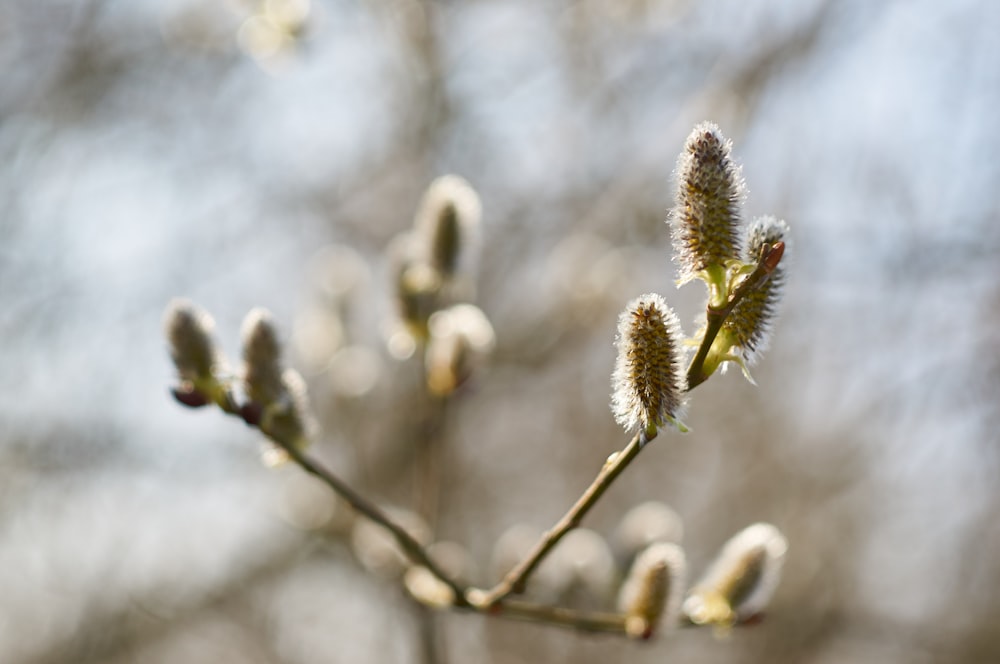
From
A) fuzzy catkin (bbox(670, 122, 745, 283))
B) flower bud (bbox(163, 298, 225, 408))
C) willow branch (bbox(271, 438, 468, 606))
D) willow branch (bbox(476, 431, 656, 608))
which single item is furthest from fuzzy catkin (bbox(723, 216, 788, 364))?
flower bud (bbox(163, 298, 225, 408))

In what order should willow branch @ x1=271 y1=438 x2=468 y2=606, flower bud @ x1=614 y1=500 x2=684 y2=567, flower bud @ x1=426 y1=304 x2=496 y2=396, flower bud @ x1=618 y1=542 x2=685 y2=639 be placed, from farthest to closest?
flower bud @ x1=426 y1=304 x2=496 y2=396 → flower bud @ x1=614 y1=500 x2=684 y2=567 → flower bud @ x1=618 y1=542 x2=685 y2=639 → willow branch @ x1=271 y1=438 x2=468 y2=606

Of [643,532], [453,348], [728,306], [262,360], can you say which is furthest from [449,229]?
[728,306]

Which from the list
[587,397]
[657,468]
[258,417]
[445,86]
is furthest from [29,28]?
[657,468]

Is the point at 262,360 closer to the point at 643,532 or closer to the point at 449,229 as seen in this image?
the point at 449,229

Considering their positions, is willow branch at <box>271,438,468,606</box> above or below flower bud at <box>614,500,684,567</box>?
below

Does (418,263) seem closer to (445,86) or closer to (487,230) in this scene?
(445,86)

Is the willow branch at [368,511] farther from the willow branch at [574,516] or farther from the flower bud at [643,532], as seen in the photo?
the flower bud at [643,532]

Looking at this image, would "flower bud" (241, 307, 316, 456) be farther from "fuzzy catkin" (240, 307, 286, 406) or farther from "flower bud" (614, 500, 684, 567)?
"flower bud" (614, 500, 684, 567)
